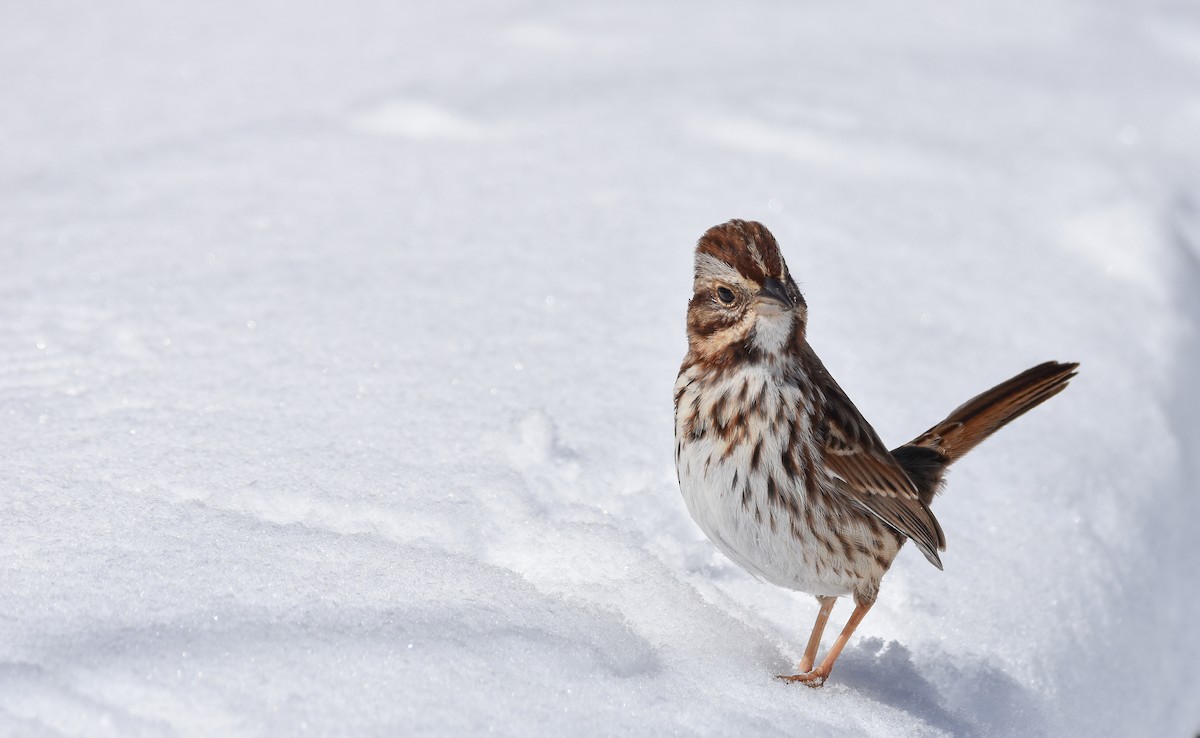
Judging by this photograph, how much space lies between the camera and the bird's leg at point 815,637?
307 cm

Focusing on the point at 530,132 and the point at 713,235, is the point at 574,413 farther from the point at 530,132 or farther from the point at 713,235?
the point at 530,132

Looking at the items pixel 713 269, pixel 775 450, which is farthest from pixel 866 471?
pixel 713 269

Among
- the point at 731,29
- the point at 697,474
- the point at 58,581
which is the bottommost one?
the point at 58,581

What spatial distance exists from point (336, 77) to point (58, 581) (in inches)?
Answer: 161

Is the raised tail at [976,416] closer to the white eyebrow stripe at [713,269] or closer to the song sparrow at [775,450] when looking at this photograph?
the song sparrow at [775,450]

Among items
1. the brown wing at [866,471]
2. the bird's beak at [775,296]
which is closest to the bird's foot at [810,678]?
the brown wing at [866,471]

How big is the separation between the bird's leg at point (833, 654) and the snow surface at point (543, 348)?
6 cm

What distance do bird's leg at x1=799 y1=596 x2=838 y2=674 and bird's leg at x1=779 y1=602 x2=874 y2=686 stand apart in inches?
1.2

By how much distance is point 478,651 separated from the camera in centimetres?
261

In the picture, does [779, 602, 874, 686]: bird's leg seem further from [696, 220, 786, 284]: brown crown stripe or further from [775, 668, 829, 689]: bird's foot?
[696, 220, 786, 284]: brown crown stripe

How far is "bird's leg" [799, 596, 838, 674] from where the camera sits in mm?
3068

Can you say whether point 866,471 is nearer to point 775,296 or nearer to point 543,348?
point 775,296

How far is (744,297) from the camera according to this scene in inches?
113

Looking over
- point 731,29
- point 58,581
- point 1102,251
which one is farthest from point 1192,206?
point 58,581
